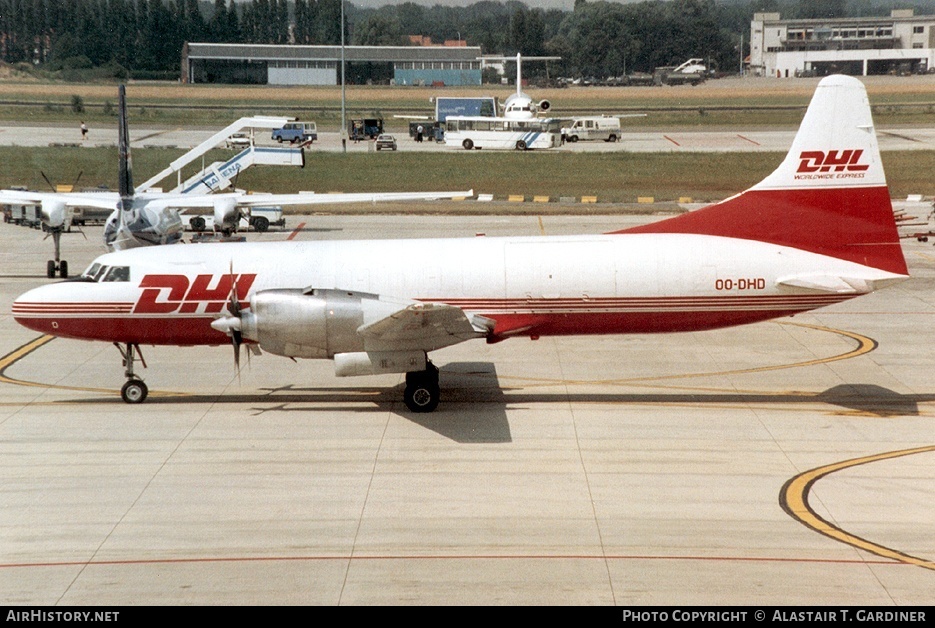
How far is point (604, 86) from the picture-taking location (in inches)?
5468

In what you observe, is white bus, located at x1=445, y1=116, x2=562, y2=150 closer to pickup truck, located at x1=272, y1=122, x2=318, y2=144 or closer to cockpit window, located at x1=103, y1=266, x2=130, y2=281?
pickup truck, located at x1=272, y1=122, x2=318, y2=144

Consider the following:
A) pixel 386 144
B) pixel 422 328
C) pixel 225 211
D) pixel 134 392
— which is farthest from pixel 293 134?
pixel 422 328

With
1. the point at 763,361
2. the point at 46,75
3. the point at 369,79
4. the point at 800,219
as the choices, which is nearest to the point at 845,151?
the point at 800,219

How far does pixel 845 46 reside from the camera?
120 metres

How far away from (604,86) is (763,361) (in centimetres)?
11417

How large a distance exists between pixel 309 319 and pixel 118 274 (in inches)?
223

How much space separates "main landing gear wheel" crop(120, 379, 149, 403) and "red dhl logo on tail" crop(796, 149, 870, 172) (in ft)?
56.4

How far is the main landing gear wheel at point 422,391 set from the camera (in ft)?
80.4

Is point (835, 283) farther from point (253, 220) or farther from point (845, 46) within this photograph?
point (845, 46)

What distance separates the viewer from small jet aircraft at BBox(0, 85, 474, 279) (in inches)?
1539

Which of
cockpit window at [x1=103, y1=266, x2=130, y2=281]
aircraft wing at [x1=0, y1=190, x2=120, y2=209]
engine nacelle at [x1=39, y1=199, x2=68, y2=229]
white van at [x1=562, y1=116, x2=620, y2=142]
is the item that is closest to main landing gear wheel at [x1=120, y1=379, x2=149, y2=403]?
cockpit window at [x1=103, y1=266, x2=130, y2=281]

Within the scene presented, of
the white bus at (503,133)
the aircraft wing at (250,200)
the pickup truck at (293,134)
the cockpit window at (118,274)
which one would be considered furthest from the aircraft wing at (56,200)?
the white bus at (503,133)

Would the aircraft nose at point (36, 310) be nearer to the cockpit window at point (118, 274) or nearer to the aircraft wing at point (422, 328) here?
the cockpit window at point (118, 274)

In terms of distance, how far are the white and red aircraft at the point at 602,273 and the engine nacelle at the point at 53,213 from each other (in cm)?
1660
